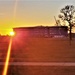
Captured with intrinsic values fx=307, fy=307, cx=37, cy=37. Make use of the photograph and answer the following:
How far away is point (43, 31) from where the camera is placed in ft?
210

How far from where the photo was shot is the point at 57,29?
212 ft

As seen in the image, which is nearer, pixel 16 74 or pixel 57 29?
pixel 16 74

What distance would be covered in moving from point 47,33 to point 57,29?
266 cm

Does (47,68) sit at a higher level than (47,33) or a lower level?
lower

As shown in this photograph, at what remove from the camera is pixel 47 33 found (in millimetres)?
63250

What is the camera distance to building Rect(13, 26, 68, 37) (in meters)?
62.4

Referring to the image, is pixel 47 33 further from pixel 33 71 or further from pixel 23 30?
pixel 33 71

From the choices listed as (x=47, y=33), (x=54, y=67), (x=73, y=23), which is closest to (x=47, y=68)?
(x=54, y=67)

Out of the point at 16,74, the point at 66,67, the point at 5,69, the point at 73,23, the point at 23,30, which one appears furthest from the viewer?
the point at 23,30

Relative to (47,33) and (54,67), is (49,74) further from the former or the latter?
(47,33)

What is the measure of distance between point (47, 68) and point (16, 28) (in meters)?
54.0

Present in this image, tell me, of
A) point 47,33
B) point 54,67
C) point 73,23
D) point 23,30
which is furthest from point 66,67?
point 23,30

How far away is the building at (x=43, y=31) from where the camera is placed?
6239cm

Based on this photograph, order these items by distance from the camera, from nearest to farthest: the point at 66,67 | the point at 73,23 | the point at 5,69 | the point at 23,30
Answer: the point at 5,69, the point at 66,67, the point at 73,23, the point at 23,30
